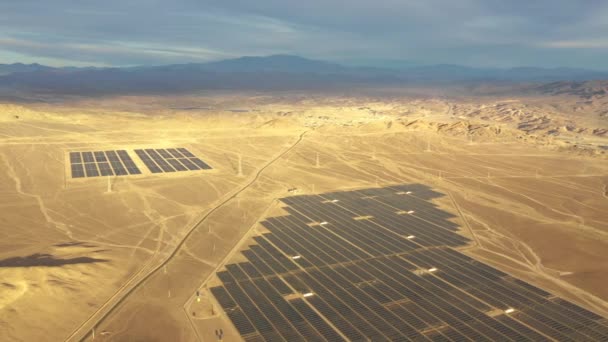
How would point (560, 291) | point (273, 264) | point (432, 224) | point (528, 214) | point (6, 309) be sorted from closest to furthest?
point (6, 309) < point (560, 291) < point (273, 264) < point (432, 224) < point (528, 214)

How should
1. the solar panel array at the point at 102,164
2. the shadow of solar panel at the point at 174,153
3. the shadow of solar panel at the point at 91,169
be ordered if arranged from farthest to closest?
the shadow of solar panel at the point at 174,153 → the solar panel array at the point at 102,164 → the shadow of solar panel at the point at 91,169

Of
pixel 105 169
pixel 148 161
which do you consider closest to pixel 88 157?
pixel 105 169

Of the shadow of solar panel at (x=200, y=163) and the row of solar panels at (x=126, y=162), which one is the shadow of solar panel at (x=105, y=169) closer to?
the row of solar panels at (x=126, y=162)

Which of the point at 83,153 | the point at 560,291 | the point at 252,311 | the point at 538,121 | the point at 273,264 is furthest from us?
the point at 538,121

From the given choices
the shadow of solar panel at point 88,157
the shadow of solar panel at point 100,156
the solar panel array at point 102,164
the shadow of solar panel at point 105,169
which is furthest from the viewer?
the shadow of solar panel at point 100,156

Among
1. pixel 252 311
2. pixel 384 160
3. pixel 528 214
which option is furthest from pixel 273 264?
pixel 384 160

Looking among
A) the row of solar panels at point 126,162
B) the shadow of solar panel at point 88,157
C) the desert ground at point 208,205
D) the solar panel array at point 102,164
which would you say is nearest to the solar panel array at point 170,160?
the row of solar panels at point 126,162

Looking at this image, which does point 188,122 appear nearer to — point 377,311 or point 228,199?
point 228,199
